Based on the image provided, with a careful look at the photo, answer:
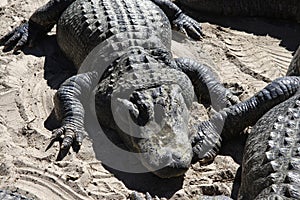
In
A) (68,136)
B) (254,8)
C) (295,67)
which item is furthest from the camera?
(254,8)

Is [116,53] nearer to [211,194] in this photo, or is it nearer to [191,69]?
[191,69]

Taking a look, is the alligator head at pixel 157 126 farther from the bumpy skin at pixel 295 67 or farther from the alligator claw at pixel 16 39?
the alligator claw at pixel 16 39

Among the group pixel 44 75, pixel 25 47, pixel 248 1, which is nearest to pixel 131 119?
pixel 44 75

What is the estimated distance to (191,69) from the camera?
18.9ft

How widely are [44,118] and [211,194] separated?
1696 mm

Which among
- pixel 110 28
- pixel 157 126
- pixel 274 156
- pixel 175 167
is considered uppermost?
pixel 110 28

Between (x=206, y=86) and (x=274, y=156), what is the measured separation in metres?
1.62

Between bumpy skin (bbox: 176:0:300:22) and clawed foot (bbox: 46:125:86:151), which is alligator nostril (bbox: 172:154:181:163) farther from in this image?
bumpy skin (bbox: 176:0:300:22)

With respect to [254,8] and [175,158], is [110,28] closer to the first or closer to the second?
[175,158]

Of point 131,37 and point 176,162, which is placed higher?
point 131,37

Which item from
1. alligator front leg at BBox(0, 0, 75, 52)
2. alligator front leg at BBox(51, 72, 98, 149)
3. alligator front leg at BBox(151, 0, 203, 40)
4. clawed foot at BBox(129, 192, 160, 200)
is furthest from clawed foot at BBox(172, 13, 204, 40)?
clawed foot at BBox(129, 192, 160, 200)

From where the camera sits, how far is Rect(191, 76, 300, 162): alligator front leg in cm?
509

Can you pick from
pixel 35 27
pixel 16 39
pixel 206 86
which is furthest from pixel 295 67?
pixel 16 39

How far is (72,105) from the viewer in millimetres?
5289
